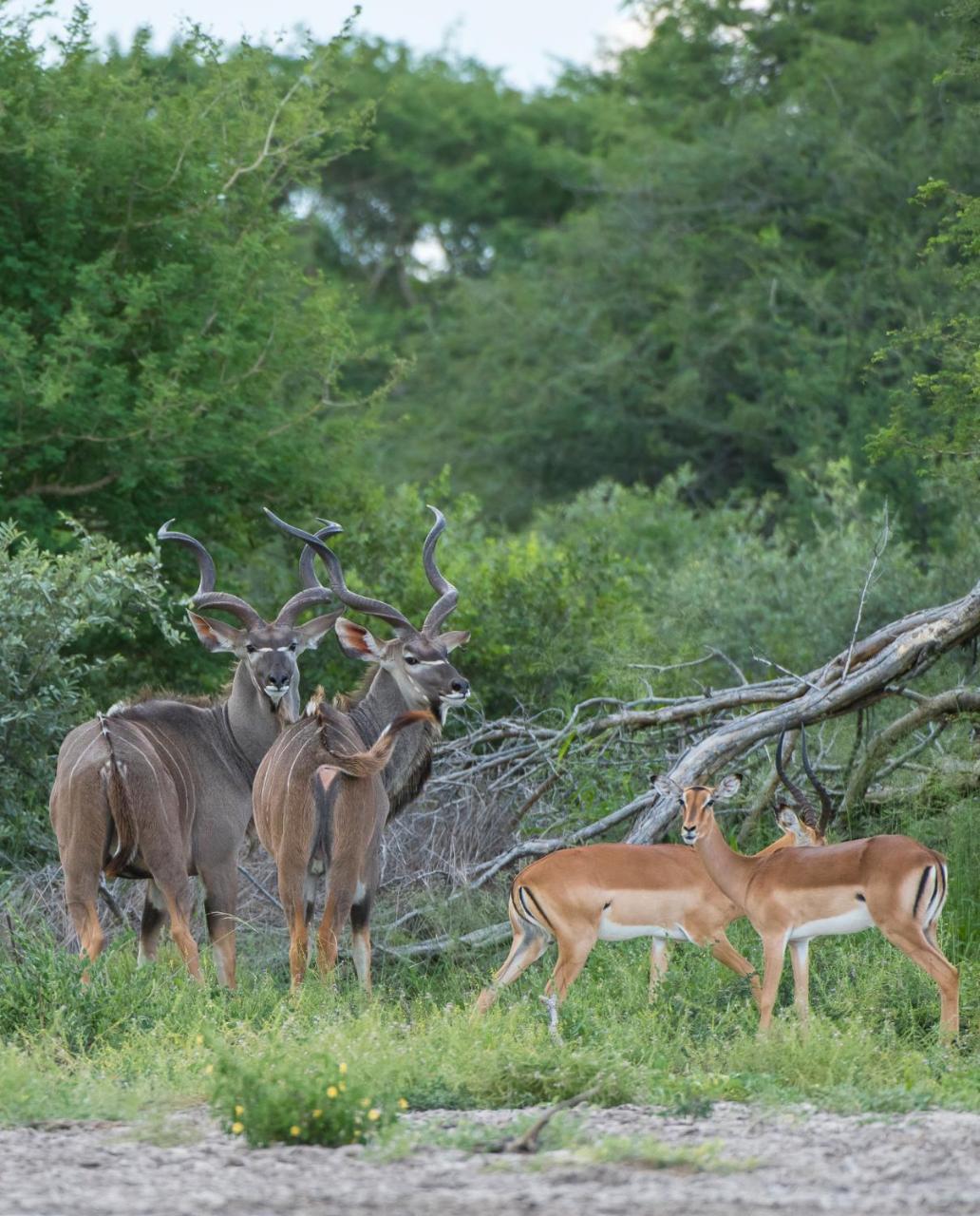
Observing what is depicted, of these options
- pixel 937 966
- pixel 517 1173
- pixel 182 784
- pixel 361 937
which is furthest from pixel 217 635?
pixel 517 1173

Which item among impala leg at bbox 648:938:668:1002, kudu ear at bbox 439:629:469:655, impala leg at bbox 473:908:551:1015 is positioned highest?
kudu ear at bbox 439:629:469:655

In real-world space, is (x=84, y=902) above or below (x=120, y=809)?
below

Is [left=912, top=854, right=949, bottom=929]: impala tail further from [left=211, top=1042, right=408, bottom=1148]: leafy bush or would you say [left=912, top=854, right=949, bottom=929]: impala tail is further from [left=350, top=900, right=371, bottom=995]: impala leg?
[left=211, top=1042, right=408, bottom=1148]: leafy bush

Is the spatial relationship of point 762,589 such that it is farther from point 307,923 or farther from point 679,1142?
point 679,1142

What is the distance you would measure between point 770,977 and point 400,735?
2419mm

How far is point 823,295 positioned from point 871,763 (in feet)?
34.2

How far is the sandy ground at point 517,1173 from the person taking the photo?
4.34 metres

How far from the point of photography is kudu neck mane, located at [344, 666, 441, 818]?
888cm

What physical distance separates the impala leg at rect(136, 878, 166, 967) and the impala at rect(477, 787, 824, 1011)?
1.71 m

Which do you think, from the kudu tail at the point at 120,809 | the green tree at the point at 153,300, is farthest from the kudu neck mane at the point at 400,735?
the green tree at the point at 153,300

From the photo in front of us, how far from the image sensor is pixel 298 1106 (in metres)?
5.07

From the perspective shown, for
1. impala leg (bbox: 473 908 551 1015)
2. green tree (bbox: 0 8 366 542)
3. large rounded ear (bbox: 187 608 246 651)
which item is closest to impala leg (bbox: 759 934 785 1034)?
impala leg (bbox: 473 908 551 1015)

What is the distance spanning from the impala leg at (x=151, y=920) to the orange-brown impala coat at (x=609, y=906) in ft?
5.66

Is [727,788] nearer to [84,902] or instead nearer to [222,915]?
[222,915]
